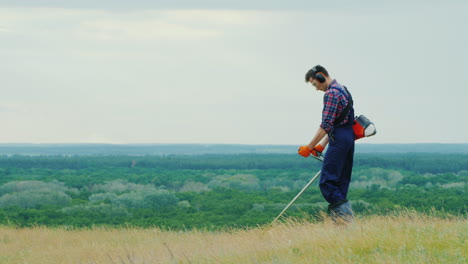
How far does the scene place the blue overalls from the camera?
872 centimetres

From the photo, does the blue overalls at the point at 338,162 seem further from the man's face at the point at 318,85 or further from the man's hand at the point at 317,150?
the man's face at the point at 318,85

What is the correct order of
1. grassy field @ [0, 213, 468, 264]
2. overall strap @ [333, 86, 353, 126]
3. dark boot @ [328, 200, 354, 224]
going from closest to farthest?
grassy field @ [0, 213, 468, 264], overall strap @ [333, 86, 353, 126], dark boot @ [328, 200, 354, 224]

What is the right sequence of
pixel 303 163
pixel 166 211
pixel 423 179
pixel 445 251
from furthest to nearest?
pixel 303 163
pixel 423 179
pixel 166 211
pixel 445 251

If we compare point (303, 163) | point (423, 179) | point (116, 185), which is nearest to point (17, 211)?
point (116, 185)

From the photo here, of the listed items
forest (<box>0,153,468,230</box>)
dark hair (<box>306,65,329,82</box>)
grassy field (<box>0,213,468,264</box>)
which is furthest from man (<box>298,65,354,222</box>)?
forest (<box>0,153,468,230</box>)

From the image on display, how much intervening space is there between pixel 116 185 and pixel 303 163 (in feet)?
182

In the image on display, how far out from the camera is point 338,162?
870 cm

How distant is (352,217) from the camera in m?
8.85

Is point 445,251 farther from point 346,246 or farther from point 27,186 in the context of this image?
point 27,186

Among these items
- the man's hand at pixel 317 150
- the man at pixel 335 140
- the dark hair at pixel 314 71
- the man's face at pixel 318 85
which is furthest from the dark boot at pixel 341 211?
the dark hair at pixel 314 71

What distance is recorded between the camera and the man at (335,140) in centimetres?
861

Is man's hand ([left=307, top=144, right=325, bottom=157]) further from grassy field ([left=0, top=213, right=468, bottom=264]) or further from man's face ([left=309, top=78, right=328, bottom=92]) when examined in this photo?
grassy field ([left=0, top=213, right=468, bottom=264])

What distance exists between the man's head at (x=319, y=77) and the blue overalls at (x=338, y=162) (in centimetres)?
24

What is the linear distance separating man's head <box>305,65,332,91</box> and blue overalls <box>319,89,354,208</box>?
24cm
